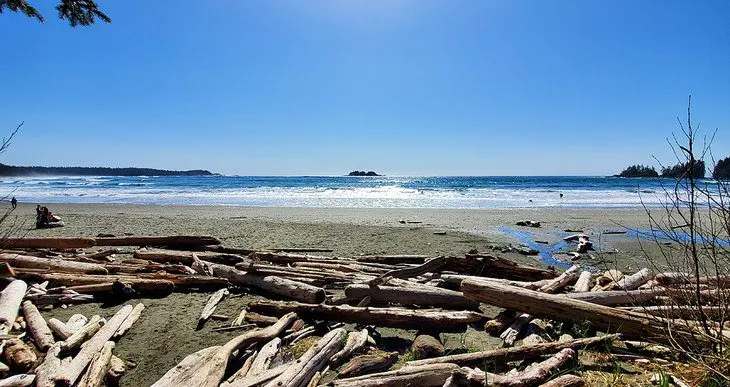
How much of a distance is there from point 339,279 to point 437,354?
320 cm

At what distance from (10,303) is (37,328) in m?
1.01

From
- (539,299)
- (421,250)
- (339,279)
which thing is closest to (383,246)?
(421,250)

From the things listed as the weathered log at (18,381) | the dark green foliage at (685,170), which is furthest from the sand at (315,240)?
the dark green foliage at (685,170)

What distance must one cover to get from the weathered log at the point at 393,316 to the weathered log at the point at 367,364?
2.85 ft

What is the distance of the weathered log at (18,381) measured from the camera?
329cm

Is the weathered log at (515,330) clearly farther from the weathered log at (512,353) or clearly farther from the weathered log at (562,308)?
the weathered log at (512,353)

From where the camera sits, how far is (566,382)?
11.5ft

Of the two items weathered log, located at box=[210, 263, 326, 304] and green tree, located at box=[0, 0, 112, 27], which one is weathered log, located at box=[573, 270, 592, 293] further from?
green tree, located at box=[0, 0, 112, 27]

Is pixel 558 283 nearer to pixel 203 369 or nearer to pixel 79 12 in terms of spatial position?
pixel 203 369

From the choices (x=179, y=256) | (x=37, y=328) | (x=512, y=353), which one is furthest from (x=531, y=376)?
(x=179, y=256)

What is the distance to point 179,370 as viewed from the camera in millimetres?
3619

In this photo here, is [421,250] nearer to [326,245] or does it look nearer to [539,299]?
[326,245]

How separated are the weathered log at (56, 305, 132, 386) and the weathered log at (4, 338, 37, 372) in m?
0.43

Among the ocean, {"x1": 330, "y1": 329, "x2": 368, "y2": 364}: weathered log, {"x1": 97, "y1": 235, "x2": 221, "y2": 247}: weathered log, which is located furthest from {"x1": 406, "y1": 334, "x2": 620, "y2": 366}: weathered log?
the ocean
